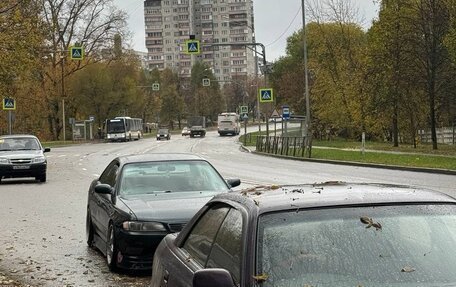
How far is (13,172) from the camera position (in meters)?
22.0

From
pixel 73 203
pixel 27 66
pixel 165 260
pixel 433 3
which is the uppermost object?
pixel 433 3

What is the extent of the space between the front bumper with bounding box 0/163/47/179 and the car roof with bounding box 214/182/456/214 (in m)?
18.9

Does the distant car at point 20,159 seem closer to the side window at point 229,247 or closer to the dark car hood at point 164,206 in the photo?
the dark car hood at point 164,206

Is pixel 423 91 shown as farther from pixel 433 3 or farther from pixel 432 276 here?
pixel 432 276

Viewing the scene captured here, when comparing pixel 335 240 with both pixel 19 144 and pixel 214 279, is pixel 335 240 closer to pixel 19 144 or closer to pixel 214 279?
pixel 214 279

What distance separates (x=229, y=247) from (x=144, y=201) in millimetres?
4879

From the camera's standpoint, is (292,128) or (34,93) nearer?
(292,128)

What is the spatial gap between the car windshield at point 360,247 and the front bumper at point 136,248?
438 cm

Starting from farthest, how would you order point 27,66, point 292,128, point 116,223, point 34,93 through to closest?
point 34,93 → point 292,128 → point 27,66 → point 116,223

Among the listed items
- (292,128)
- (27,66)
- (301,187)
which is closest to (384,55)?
(292,128)

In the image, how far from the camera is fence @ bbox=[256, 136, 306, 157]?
37.4 meters

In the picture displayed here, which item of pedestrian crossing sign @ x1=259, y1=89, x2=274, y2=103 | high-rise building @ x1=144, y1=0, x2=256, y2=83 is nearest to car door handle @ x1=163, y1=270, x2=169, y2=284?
pedestrian crossing sign @ x1=259, y1=89, x2=274, y2=103

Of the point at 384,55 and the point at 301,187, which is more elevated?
the point at 384,55

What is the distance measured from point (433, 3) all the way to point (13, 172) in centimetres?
2411
